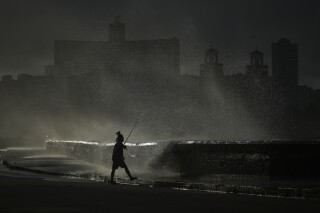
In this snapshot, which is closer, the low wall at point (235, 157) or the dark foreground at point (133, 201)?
the dark foreground at point (133, 201)

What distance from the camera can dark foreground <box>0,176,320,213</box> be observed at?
13562 mm

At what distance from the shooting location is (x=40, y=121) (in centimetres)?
18550

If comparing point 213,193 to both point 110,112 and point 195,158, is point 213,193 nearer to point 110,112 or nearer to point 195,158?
point 195,158

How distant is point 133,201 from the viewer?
50.4 ft

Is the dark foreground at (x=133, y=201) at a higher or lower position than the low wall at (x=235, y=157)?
Result: lower

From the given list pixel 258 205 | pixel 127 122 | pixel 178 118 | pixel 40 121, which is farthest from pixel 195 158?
pixel 40 121

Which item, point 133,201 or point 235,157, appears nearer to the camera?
point 133,201

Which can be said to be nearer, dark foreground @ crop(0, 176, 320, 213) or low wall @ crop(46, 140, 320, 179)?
dark foreground @ crop(0, 176, 320, 213)

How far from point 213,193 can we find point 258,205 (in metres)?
3.42

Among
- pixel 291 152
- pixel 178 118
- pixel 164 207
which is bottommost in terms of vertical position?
pixel 164 207

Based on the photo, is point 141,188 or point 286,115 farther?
point 286,115

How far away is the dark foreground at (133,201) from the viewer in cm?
1356

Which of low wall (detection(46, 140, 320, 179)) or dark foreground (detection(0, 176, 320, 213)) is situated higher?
low wall (detection(46, 140, 320, 179))

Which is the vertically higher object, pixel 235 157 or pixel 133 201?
pixel 235 157
